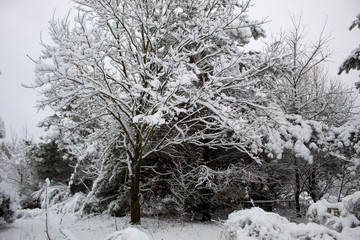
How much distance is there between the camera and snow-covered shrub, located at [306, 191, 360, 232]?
2.49 metres

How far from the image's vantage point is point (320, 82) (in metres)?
10.2

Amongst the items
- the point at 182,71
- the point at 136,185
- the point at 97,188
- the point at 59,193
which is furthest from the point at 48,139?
the point at 182,71

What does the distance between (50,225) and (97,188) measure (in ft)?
20.1

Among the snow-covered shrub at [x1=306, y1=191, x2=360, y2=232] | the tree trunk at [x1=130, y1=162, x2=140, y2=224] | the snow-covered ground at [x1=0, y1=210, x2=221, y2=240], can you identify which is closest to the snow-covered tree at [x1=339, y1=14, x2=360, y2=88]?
the snow-covered shrub at [x1=306, y1=191, x2=360, y2=232]

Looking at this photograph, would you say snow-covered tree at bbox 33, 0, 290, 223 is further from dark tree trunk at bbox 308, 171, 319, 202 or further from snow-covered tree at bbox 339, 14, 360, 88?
dark tree trunk at bbox 308, 171, 319, 202

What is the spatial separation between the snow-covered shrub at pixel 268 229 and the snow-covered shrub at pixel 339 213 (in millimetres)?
465

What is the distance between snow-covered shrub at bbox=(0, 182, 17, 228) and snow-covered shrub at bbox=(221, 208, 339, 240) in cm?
449

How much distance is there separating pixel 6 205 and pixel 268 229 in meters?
5.08

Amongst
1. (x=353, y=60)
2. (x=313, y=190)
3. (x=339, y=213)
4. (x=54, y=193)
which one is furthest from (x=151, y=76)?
(x=54, y=193)

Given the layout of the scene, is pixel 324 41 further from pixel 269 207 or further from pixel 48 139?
pixel 48 139

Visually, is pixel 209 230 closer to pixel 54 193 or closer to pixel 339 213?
pixel 339 213

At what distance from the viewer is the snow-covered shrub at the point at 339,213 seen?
2.49 m

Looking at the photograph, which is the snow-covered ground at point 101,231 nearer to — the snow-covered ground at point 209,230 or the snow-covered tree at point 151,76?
the snow-covered ground at point 209,230

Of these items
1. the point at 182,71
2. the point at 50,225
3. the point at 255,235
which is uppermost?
the point at 182,71
